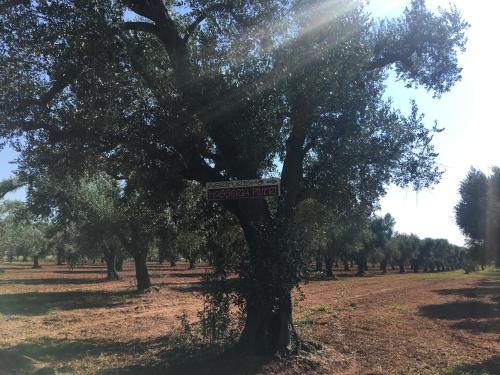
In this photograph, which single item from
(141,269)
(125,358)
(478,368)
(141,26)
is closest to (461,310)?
(478,368)

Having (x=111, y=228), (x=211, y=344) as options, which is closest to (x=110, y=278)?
(x=111, y=228)

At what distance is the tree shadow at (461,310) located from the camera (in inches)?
716

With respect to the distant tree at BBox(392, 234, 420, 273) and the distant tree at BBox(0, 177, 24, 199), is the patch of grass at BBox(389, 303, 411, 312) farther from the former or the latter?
the distant tree at BBox(392, 234, 420, 273)

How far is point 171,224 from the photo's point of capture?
46.4 ft

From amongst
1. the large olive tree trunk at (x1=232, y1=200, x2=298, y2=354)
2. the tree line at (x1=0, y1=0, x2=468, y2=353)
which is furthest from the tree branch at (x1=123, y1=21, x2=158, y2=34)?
the large olive tree trunk at (x1=232, y1=200, x2=298, y2=354)

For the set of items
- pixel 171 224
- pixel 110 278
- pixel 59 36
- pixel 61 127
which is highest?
pixel 59 36

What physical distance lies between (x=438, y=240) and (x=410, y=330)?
110 m

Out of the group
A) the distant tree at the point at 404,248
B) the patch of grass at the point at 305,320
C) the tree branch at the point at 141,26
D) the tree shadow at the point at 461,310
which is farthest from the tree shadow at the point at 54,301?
the distant tree at the point at 404,248

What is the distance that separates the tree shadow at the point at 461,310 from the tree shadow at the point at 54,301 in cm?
1494

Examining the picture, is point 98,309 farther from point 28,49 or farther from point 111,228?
point 28,49

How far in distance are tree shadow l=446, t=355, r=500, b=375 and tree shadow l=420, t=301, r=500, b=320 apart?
25.9 ft

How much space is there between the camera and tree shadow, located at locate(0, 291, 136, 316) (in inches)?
816

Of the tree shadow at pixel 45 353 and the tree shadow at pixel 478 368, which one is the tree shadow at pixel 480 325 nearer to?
the tree shadow at pixel 478 368

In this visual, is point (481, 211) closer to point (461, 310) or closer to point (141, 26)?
point (461, 310)
